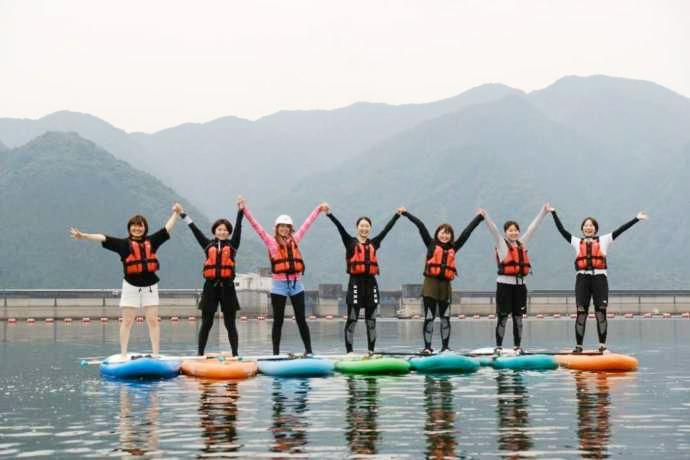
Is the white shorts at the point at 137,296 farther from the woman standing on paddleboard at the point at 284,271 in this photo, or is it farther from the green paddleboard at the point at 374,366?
the green paddleboard at the point at 374,366

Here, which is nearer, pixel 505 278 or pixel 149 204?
pixel 505 278

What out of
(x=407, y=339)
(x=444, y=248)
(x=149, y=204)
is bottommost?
(x=407, y=339)

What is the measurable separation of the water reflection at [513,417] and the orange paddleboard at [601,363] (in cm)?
186

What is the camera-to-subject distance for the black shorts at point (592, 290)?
837 inches

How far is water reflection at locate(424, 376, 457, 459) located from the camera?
10.9 meters

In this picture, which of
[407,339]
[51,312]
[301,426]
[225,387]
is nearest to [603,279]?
[225,387]

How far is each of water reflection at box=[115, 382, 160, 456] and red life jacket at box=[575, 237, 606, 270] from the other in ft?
28.2

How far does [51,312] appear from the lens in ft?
213

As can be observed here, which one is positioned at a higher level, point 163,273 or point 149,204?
point 149,204

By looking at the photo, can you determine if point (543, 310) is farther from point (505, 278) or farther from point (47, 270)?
point (47, 270)

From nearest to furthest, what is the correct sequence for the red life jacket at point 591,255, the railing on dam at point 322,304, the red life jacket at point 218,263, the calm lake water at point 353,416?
the calm lake water at point 353,416, the red life jacket at point 218,263, the red life jacket at point 591,255, the railing on dam at point 322,304

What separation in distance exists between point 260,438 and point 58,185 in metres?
178

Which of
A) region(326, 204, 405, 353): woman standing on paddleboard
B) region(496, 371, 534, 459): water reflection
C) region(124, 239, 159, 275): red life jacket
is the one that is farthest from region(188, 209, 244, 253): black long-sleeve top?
region(496, 371, 534, 459): water reflection

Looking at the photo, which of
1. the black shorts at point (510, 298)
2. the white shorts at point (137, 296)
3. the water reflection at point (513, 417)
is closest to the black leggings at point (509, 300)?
the black shorts at point (510, 298)
